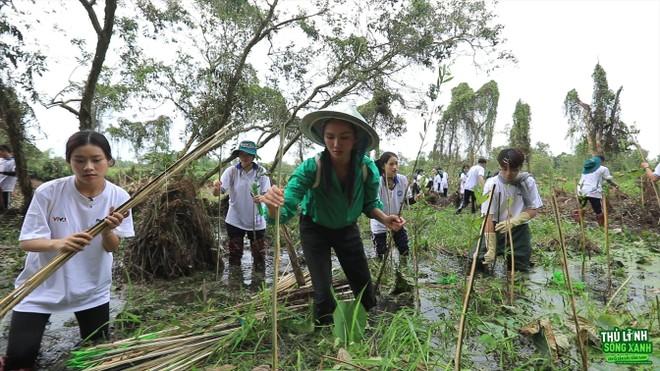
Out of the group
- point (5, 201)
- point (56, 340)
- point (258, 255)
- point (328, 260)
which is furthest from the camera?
point (5, 201)

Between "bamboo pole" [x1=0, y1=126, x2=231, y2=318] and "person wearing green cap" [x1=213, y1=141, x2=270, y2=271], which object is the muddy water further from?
"person wearing green cap" [x1=213, y1=141, x2=270, y2=271]

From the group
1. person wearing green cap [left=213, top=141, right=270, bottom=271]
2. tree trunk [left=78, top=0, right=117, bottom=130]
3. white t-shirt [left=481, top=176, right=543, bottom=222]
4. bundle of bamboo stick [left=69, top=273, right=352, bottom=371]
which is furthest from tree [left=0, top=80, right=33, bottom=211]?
white t-shirt [left=481, top=176, right=543, bottom=222]

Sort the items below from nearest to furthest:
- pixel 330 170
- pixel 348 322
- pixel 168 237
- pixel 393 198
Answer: pixel 348 322, pixel 330 170, pixel 168 237, pixel 393 198

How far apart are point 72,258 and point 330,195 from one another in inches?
61.7

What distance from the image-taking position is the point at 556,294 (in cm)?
367

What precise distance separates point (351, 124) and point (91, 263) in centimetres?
177

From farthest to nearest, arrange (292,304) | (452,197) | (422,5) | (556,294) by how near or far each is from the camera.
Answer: (452,197) → (422,5) → (556,294) → (292,304)

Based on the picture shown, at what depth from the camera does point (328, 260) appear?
101 inches

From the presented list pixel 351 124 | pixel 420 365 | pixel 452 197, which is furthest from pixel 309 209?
pixel 452 197

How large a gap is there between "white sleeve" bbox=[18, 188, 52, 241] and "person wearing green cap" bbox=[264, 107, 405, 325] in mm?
1282

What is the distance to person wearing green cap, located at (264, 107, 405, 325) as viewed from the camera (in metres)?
2.29

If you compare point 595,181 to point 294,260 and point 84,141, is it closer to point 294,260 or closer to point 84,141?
point 294,260

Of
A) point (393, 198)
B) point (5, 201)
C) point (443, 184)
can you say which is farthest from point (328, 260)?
point (443, 184)

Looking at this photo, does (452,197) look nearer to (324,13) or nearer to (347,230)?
(324,13)
